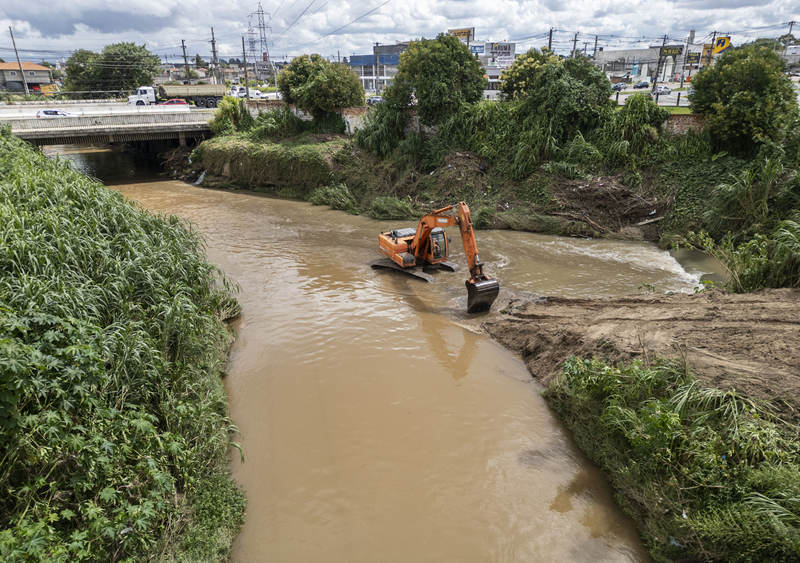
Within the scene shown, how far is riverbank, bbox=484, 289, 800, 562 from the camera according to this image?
454cm

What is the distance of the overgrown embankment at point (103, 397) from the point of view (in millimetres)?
4082

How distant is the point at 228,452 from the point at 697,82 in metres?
19.1

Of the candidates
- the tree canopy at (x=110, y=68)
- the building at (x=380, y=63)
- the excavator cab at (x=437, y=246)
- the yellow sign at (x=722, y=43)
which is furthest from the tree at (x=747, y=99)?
the building at (x=380, y=63)

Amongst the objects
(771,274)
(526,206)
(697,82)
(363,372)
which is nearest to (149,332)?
(363,372)

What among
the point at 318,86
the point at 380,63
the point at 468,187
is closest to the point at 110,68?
the point at 318,86

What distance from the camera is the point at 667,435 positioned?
5.33 m

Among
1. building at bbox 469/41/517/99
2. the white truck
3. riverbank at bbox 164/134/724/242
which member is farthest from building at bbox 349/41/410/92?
riverbank at bbox 164/134/724/242

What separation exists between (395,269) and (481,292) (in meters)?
3.63

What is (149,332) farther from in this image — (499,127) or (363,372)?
→ (499,127)

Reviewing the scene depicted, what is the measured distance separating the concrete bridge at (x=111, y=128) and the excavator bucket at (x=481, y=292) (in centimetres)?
2404

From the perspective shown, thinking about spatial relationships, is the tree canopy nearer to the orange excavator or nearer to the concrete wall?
the orange excavator

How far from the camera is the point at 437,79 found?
19516 millimetres

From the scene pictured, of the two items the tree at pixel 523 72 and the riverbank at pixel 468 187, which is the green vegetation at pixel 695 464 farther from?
the tree at pixel 523 72

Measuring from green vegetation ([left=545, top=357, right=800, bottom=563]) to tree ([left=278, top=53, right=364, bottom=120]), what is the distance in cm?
2201
